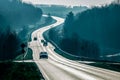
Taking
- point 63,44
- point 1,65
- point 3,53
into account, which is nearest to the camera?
point 1,65

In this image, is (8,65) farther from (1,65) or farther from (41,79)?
(41,79)

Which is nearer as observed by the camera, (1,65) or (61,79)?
(61,79)

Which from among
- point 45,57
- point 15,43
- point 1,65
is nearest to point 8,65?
point 1,65

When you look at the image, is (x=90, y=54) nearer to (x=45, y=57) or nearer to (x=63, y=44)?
(x=63, y=44)

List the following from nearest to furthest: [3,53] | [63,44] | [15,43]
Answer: [3,53], [15,43], [63,44]

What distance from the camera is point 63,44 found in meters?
200

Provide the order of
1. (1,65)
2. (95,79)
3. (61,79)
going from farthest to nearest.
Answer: (1,65)
(61,79)
(95,79)

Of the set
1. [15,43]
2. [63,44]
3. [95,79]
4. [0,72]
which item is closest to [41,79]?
[95,79]

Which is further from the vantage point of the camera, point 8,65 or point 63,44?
point 63,44

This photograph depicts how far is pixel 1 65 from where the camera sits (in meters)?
55.2

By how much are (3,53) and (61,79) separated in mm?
122868

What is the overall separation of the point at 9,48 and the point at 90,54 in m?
57.3

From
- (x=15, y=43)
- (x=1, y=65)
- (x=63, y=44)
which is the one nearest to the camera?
(x=1, y=65)

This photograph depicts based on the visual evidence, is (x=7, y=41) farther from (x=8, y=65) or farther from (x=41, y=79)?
(x=41, y=79)
